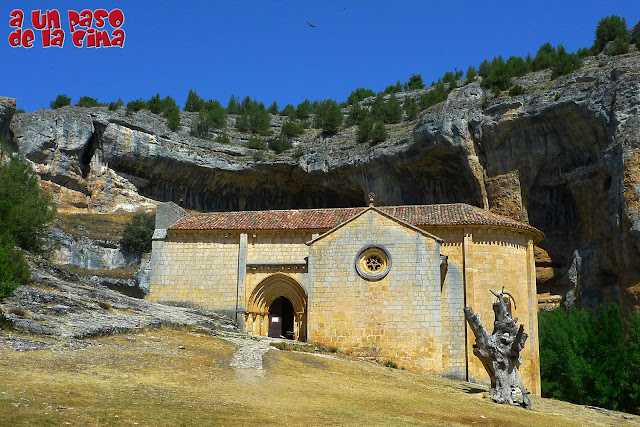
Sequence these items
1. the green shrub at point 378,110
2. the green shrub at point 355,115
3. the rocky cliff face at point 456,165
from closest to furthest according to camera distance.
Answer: the rocky cliff face at point 456,165
the green shrub at point 378,110
the green shrub at point 355,115

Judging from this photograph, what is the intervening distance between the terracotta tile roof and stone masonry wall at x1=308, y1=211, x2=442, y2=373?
1.89 metres

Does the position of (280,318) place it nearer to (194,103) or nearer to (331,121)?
(331,121)

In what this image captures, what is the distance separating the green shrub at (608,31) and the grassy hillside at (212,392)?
41345 mm

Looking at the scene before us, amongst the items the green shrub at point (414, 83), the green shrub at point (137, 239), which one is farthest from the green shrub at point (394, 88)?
the green shrub at point (137, 239)

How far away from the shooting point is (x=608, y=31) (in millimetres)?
55875

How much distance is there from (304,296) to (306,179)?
104 feet

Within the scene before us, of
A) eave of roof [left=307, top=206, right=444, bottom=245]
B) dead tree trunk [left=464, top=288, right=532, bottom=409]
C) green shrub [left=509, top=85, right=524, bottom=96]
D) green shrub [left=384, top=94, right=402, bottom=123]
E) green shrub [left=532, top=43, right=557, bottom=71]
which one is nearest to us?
dead tree trunk [left=464, top=288, right=532, bottom=409]

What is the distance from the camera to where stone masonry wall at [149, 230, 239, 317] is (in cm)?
3138

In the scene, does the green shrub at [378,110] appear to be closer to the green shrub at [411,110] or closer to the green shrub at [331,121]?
the green shrub at [411,110]


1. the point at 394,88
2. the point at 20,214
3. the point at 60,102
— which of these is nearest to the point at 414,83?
the point at 394,88

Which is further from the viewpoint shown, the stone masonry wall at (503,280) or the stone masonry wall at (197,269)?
the stone masonry wall at (197,269)

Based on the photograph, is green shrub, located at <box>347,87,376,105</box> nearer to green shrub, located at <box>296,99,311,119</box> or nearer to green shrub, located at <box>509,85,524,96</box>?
green shrub, located at <box>296,99,311,119</box>

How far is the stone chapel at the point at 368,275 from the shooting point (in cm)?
2831

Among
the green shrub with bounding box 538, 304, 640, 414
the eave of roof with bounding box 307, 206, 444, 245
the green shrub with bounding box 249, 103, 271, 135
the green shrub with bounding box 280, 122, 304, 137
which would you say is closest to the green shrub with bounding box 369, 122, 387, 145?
the green shrub with bounding box 280, 122, 304, 137
